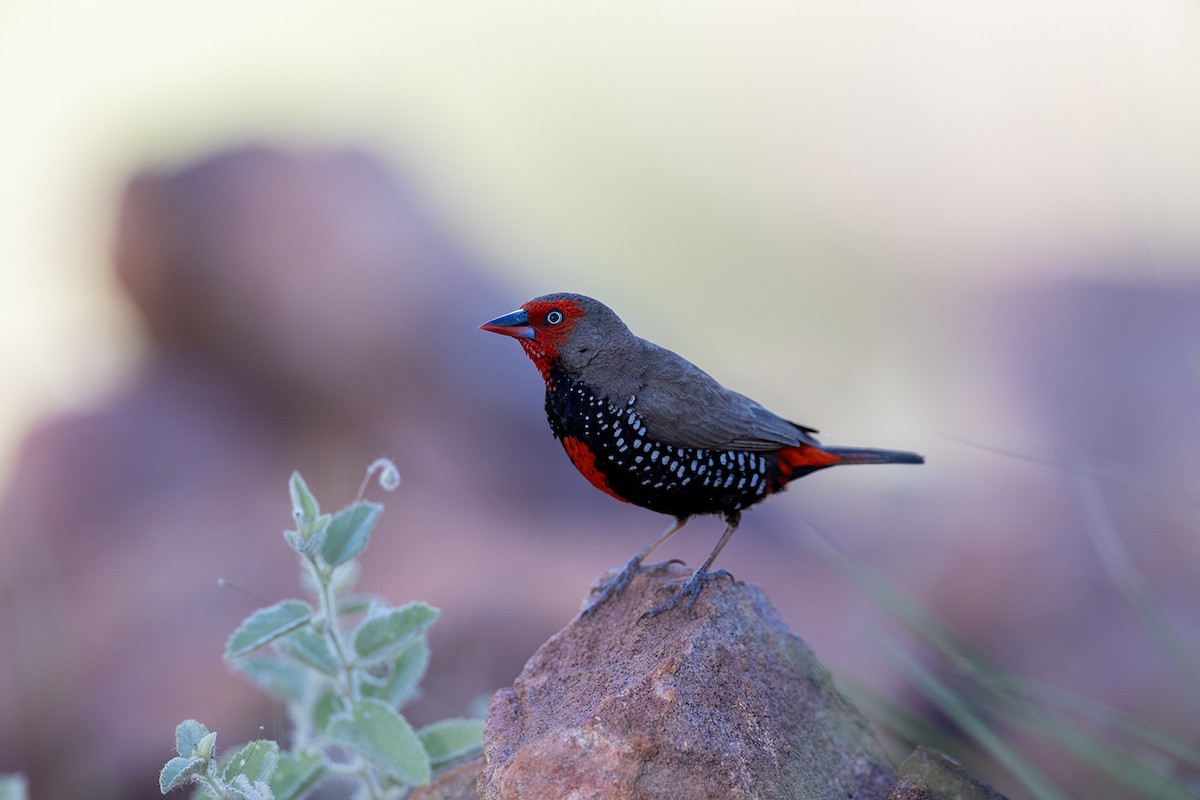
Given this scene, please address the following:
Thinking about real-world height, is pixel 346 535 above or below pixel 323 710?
above

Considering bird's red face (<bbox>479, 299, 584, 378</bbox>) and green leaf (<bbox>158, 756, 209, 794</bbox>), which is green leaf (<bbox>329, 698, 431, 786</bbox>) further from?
bird's red face (<bbox>479, 299, 584, 378</bbox>)

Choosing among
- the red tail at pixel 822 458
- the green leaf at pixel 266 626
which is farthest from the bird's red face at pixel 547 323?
the green leaf at pixel 266 626

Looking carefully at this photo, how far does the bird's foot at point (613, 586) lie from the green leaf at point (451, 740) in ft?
1.51

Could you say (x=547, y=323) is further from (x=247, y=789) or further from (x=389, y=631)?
(x=247, y=789)

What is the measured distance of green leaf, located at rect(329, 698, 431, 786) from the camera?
299 cm

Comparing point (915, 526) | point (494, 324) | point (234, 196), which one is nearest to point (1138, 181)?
point (915, 526)

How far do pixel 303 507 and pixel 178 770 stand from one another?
74 centimetres

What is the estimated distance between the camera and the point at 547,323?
11.5ft

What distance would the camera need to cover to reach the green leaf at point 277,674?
11.9 feet

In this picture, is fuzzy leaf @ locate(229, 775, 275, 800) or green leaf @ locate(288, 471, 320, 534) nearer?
fuzzy leaf @ locate(229, 775, 275, 800)

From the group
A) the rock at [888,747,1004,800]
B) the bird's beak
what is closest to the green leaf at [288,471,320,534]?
the bird's beak

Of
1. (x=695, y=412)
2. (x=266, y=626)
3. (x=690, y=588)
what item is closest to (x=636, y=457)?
(x=695, y=412)

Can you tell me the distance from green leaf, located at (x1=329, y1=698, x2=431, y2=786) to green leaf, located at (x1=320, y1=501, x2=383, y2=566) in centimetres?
40

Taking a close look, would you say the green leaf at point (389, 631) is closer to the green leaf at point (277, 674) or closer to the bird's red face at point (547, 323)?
the green leaf at point (277, 674)
